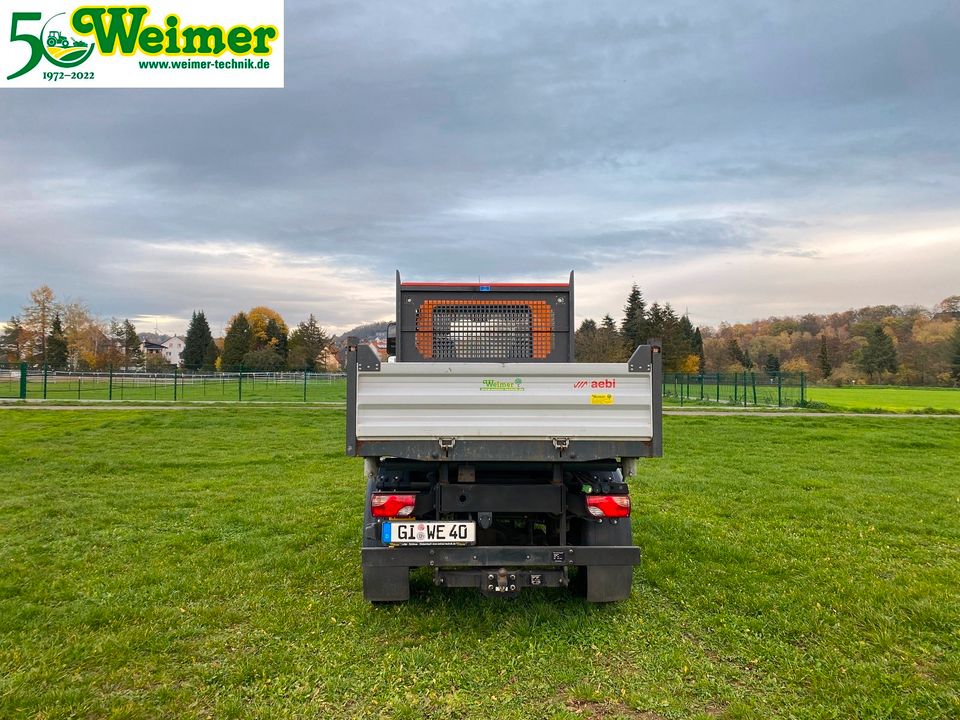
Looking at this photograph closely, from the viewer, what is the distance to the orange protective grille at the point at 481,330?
545cm

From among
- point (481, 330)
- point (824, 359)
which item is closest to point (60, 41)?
point (481, 330)

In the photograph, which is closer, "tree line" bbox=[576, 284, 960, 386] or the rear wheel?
the rear wheel

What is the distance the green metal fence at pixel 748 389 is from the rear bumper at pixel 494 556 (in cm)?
2147

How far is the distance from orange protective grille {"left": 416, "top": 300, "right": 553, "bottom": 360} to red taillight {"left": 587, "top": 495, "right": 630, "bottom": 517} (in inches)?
73.1

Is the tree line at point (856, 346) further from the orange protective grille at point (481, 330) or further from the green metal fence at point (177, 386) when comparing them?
the orange protective grille at point (481, 330)

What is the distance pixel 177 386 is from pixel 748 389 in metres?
30.4

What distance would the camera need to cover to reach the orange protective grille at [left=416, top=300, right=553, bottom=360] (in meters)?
5.45

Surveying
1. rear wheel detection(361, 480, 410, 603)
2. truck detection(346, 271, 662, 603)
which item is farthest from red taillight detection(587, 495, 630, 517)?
rear wheel detection(361, 480, 410, 603)

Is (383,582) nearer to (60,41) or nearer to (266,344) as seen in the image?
(60,41)

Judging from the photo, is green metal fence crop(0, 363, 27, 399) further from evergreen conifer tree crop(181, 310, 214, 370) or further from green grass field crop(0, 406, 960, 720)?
evergreen conifer tree crop(181, 310, 214, 370)

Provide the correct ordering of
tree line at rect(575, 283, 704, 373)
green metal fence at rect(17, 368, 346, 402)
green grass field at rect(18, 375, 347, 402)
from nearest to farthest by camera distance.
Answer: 1. green metal fence at rect(17, 368, 346, 402)
2. green grass field at rect(18, 375, 347, 402)
3. tree line at rect(575, 283, 704, 373)

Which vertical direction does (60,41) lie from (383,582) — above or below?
above

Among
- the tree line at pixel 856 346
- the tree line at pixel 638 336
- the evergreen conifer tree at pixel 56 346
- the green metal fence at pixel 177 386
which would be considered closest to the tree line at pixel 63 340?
the evergreen conifer tree at pixel 56 346

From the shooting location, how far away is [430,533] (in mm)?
3787
